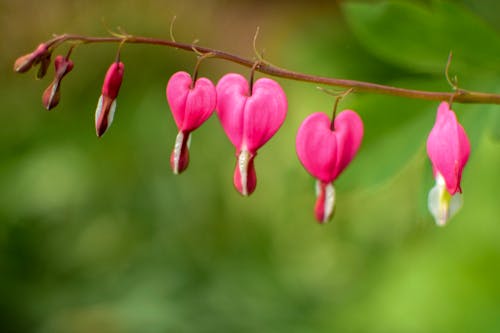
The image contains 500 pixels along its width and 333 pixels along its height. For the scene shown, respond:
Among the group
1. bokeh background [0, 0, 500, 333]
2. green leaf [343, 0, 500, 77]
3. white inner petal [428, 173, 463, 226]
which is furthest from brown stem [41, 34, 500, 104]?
bokeh background [0, 0, 500, 333]

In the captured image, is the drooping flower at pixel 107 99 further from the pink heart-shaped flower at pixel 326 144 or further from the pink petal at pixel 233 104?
the pink heart-shaped flower at pixel 326 144

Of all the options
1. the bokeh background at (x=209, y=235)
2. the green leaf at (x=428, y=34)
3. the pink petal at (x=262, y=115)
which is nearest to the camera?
the pink petal at (x=262, y=115)

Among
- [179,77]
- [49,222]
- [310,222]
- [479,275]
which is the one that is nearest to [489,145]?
[479,275]

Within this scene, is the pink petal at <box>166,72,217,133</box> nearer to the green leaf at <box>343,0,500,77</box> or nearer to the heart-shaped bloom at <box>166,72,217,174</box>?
the heart-shaped bloom at <box>166,72,217,174</box>

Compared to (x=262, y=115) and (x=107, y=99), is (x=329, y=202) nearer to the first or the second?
(x=262, y=115)

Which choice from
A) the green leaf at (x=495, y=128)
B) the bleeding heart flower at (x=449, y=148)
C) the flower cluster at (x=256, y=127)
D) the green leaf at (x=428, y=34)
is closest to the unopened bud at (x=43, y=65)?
the flower cluster at (x=256, y=127)

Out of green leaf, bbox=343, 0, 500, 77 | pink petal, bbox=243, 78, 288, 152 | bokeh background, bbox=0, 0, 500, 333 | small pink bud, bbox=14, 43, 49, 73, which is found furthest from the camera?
bokeh background, bbox=0, 0, 500, 333
